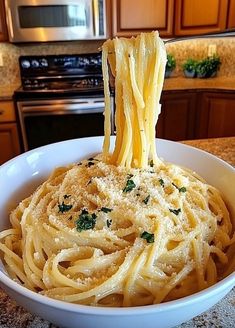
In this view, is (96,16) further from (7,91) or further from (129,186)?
(129,186)

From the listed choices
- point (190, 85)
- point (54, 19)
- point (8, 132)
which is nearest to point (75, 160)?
point (8, 132)

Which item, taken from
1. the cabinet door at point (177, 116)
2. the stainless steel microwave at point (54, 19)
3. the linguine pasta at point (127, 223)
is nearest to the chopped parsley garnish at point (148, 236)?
the linguine pasta at point (127, 223)

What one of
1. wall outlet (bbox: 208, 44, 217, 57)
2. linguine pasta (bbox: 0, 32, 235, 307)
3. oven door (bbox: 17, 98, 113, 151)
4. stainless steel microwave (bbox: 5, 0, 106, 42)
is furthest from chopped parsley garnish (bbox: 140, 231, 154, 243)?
wall outlet (bbox: 208, 44, 217, 57)

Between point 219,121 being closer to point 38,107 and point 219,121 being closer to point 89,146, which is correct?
point 38,107

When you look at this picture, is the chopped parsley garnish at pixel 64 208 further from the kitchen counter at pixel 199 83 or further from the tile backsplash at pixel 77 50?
the tile backsplash at pixel 77 50

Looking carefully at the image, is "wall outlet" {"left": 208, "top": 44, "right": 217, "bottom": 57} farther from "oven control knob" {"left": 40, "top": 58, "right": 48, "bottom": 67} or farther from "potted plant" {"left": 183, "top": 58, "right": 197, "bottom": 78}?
"oven control knob" {"left": 40, "top": 58, "right": 48, "bottom": 67}

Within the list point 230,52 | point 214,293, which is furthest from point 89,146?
point 230,52
